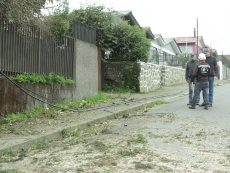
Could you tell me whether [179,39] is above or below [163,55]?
above

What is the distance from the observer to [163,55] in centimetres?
2411

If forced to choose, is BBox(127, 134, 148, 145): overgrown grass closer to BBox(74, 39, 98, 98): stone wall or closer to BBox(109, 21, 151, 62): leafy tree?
BBox(74, 39, 98, 98): stone wall

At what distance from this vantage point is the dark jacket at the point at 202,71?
425 inches

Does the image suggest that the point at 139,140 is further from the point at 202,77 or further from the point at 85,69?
the point at 85,69

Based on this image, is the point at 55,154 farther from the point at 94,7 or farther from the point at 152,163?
the point at 94,7

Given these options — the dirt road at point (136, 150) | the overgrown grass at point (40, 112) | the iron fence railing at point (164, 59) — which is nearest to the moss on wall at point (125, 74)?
the iron fence railing at point (164, 59)

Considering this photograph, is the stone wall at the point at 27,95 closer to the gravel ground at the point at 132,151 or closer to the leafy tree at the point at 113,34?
the gravel ground at the point at 132,151

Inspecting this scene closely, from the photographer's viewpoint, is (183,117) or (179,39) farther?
(179,39)

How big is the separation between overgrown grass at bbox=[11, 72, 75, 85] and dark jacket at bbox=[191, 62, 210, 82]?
4018 mm

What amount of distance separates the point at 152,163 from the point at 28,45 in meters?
5.91

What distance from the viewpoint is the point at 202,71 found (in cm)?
1078

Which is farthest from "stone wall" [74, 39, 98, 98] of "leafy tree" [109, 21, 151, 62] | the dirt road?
the dirt road

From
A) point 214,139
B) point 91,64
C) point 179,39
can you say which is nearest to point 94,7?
point 91,64

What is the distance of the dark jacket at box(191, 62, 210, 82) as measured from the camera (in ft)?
35.4
